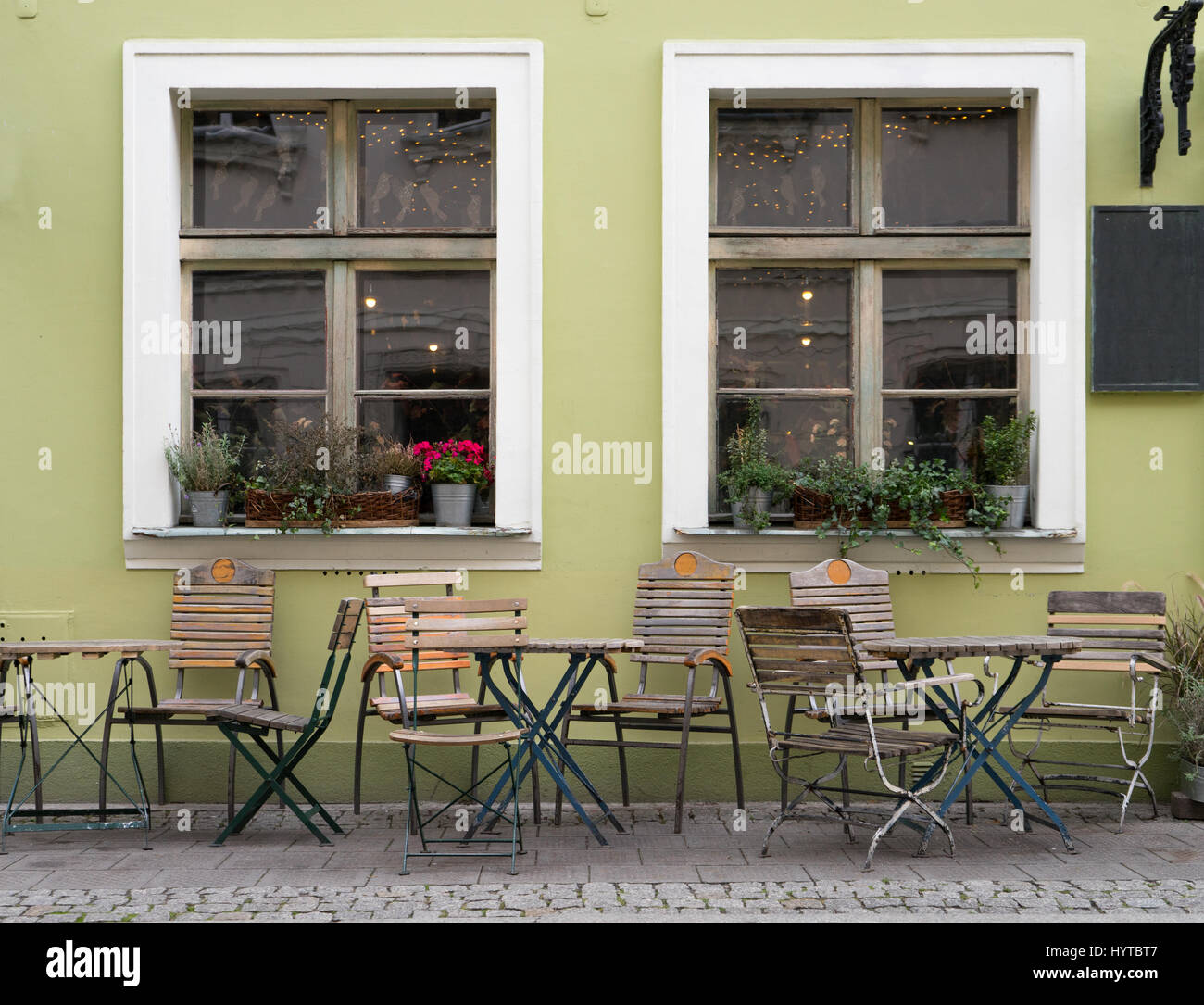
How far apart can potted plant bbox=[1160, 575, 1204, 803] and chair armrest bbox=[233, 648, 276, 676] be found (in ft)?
14.1

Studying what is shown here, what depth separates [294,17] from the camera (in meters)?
6.58

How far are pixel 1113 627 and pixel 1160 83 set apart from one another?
8.92ft

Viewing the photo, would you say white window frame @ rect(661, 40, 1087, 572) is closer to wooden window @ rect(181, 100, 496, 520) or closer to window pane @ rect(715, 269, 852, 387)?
window pane @ rect(715, 269, 852, 387)

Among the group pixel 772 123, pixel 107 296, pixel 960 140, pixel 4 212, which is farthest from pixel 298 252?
pixel 960 140

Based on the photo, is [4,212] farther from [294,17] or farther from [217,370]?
[294,17]

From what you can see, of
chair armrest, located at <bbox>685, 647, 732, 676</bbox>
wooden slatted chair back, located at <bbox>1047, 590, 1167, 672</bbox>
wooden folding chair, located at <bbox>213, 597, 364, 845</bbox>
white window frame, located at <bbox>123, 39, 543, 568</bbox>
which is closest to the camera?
wooden folding chair, located at <bbox>213, 597, 364, 845</bbox>

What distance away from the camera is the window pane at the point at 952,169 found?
6.86 m

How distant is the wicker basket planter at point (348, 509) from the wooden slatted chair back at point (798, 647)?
2.09 metres

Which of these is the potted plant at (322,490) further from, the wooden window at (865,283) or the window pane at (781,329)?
the window pane at (781,329)

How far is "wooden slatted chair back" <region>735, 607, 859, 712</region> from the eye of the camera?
16.9ft

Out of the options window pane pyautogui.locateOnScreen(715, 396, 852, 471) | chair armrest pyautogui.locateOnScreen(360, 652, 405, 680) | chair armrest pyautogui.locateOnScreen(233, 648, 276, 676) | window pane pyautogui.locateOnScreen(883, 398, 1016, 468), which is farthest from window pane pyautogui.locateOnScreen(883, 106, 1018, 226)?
chair armrest pyautogui.locateOnScreen(233, 648, 276, 676)

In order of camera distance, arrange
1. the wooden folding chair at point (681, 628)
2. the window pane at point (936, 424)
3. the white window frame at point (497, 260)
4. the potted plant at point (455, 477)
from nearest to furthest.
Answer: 1. the wooden folding chair at point (681, 628)
2. the white window frame at point (497, 260)
3. the potted plant at point (455, 477)
4. the window pane at point (936, 424)

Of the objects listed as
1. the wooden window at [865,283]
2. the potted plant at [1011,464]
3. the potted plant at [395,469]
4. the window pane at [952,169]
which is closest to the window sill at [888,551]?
the potted plant at [1011,464]

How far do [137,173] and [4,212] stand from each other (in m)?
0.70
